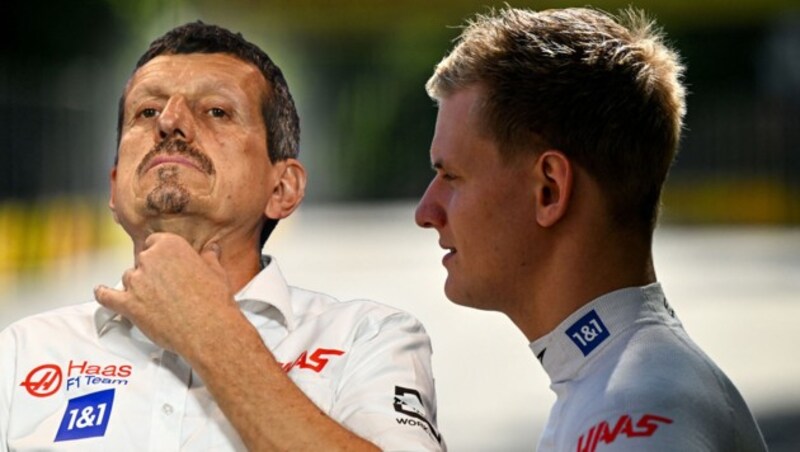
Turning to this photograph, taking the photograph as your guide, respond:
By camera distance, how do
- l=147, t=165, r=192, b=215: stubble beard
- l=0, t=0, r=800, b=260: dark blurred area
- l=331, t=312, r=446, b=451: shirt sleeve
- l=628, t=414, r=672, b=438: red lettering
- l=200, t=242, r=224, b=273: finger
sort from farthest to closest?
l=0, t=0, r=800, b=260: dark blurred area → l=147, t=165, r=192, b=215: stubble beard → l=200, t=242, r=224, b=273: finger → l=331, t=312, r=446, b=451: shirt sleeve → l=628, t=414, r=672, b=438: red lettering

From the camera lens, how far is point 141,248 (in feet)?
9.61

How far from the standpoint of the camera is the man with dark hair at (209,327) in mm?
2590

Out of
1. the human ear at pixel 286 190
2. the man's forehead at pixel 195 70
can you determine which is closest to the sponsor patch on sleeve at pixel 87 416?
the human ear at pixel 286 190

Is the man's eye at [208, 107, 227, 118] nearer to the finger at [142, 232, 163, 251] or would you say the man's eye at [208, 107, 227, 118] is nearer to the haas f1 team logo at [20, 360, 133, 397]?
the finger at [142, 232, 163, 251]

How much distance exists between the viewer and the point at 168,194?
2877 mm

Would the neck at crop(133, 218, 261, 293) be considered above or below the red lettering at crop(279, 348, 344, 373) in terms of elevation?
above

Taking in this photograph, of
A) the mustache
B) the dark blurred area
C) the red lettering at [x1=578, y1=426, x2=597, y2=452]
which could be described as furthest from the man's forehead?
the dark blurred area

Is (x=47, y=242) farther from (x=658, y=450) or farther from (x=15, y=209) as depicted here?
(x=658, y=450)

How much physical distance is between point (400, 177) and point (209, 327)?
37.3m

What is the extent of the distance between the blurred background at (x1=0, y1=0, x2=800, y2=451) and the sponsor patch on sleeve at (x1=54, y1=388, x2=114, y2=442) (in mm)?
1303

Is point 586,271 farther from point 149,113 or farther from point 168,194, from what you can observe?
point 149,113

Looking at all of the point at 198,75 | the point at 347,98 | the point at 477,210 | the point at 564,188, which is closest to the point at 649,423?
the point at 564,188

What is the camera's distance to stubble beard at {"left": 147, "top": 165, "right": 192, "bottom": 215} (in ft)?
9.43

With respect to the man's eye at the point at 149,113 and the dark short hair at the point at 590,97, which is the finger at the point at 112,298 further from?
the dark short hair at the point at 590,97
